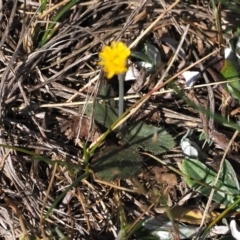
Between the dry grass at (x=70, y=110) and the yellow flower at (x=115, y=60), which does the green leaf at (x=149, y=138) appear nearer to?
the dry grass at (x=70, y=110)

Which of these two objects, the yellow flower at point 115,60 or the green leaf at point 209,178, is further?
the green leaf at point 209,178

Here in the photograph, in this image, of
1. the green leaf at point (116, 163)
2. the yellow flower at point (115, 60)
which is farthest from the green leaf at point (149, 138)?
the yellow flower at point (115, 60)

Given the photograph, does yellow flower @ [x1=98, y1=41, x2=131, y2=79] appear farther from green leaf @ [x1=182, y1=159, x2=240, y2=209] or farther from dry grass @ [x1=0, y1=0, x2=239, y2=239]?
green leaf @ [x1=182, y1=159, x2=240, y2=209]

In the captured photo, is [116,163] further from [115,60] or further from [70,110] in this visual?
[115,60]

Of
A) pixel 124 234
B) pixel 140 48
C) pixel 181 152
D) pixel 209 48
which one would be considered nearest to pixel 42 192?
pixel 124 234

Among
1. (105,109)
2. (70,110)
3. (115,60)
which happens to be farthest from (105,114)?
(115,60)
